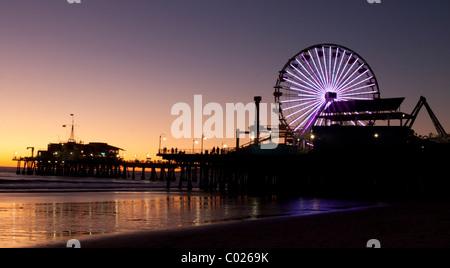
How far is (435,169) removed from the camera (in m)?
37.9

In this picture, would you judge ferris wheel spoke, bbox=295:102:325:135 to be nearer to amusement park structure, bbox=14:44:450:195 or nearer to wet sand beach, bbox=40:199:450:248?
amusement park structure, bbox=14:44:450:195

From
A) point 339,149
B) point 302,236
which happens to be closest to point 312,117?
point 339,149

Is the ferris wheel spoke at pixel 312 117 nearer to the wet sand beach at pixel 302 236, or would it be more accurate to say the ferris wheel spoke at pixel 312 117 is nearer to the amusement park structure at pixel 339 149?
the amusement park structure at pixel 339 149

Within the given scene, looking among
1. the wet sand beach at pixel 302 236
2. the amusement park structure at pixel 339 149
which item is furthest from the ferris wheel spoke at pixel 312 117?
the wet sand beach at pixel 302 236

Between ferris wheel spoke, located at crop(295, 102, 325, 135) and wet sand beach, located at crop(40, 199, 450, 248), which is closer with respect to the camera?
wet sand beach, located at crop(40, 199, 450, 248)

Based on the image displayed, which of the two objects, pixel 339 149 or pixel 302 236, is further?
pixel 339 149

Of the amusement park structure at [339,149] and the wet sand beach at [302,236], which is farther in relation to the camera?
the amusement park structure at [339,149]

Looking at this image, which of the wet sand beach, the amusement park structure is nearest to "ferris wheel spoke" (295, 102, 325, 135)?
the amusement park structure

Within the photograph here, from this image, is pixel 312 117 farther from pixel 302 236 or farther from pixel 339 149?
pixel 302 236

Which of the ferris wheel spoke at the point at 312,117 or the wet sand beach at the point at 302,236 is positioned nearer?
the wet sand beach at the point at 302,236

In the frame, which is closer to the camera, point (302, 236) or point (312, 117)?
point (302, 236)
